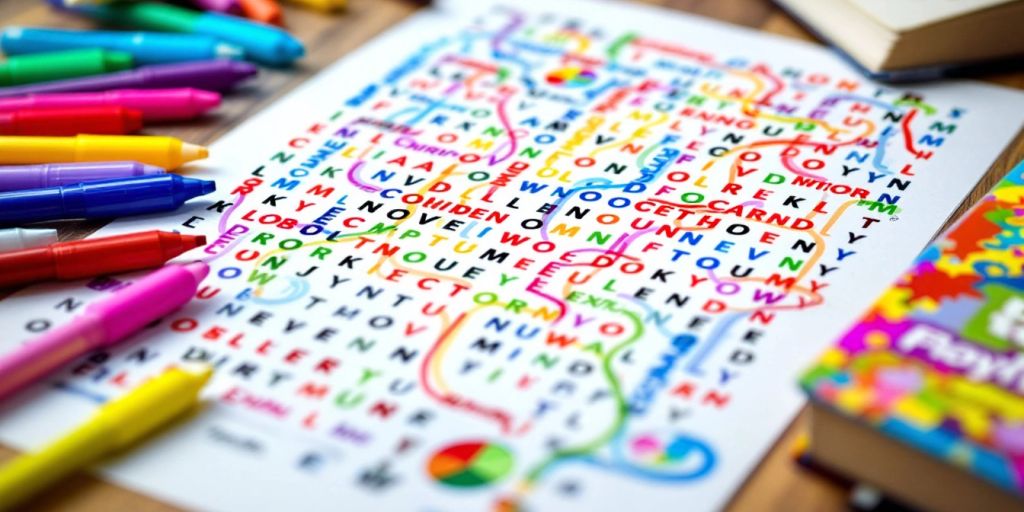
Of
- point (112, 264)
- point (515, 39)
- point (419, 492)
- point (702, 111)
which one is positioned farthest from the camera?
point (515, 39)

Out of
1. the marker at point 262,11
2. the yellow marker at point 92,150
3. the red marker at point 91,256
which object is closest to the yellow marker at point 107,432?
the red marker at point 91,256

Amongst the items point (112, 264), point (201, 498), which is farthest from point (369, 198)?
point (201, 498)

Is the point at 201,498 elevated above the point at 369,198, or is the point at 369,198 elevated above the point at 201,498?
the point at 369,198

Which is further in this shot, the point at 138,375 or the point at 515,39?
the point at 515,39

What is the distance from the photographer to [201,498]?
1.60 ft

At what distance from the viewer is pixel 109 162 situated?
0.70 m

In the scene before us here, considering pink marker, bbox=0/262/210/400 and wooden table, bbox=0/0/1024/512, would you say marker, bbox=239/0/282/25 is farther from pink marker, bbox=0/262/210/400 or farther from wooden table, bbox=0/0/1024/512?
pink marker, bbox=0/262/210/400

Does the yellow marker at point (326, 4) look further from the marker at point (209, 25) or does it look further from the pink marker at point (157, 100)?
the pink marker at point (157, 100)

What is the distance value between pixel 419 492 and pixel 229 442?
0.31 feet

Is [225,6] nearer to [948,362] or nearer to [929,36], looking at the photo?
[929,36]

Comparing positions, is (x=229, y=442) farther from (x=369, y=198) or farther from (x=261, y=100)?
(x=261, y=100)

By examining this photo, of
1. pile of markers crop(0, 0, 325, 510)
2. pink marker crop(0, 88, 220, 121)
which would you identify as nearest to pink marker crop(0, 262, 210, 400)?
pile of markers crop(0, 0, 325, 510)

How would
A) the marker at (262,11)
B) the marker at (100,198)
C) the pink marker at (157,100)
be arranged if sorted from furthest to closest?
1. the marker at (262,11)
2. the pink marker at (157,100)
3. the marker at (100,198)

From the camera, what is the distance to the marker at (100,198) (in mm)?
669
